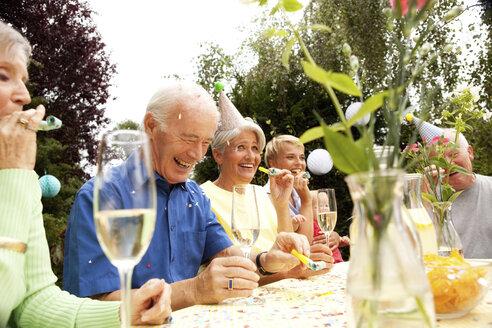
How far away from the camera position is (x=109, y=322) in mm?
1103

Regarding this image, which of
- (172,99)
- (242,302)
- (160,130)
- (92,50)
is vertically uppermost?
(92,50)

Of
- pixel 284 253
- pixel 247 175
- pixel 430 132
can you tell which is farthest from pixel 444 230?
pixel 247 175

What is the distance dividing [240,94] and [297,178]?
12.9ft

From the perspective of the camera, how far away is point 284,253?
1.72 meters

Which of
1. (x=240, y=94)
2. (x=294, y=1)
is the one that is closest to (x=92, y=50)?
(x=240, y=94)

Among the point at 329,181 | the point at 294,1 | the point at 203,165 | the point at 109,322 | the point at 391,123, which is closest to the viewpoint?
the point at 391,123

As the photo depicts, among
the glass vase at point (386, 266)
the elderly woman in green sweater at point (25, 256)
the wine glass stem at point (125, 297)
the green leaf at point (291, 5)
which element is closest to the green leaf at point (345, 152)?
the glass vase at point (386, 266)

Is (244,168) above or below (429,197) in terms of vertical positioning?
above

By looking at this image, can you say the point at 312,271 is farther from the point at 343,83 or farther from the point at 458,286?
the point at 343,83

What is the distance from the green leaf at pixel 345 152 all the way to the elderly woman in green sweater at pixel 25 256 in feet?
2.22

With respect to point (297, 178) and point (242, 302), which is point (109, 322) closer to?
point (242, 302)

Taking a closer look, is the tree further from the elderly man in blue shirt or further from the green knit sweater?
the green knit sweater

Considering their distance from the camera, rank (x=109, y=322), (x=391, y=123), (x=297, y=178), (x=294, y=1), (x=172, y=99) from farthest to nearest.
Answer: (x=297, y=178) → (x=172, y=99) → (x=109, y=322) → (x=294, y=1) → (x=391, y=123)

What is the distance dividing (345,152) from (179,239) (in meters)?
1.50
